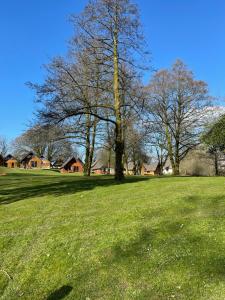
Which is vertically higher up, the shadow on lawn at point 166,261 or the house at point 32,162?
the house at point 32,162

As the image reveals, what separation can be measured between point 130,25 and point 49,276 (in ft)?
47.9

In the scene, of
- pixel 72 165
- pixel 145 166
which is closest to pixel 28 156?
pixel 72 165

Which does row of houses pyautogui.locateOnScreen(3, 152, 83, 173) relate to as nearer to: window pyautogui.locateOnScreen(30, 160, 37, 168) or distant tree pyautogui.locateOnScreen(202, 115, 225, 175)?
window pyautogui.locateOnScreen(30, 160, 37, 168)

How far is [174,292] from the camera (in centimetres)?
570

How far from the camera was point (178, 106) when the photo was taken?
41.5 meters

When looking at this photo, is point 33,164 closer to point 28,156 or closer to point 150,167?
point 28,156

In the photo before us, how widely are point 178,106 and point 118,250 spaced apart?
3551cm

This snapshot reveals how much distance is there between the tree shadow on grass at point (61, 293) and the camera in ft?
20.5

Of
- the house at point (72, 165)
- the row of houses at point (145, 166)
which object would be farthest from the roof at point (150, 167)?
the house at point (72, 165)

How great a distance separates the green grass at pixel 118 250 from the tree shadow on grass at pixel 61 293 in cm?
2

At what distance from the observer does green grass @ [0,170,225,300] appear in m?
6.06

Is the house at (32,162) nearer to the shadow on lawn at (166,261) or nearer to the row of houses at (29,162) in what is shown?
the row of houses at (29,162)

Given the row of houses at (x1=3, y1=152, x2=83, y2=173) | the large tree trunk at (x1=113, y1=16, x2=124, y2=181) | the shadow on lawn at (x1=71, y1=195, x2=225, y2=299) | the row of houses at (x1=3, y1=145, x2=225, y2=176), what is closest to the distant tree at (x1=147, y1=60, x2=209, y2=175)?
the row of houses at (x1=3, y1=145, x2=225, y2=176)

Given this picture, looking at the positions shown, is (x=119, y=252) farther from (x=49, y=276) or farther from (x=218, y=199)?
(x=218, y=199)
